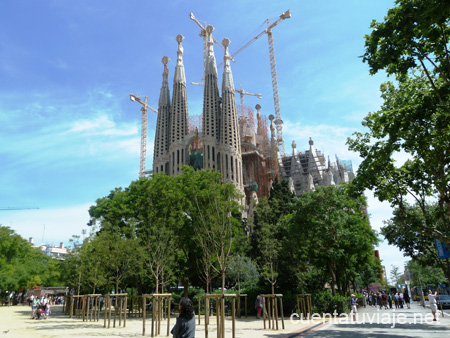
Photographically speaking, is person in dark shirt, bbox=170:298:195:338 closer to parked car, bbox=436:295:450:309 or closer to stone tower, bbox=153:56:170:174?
parked car, bbox=436:295:450:309

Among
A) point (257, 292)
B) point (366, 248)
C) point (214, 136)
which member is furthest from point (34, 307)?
point (214, 136)

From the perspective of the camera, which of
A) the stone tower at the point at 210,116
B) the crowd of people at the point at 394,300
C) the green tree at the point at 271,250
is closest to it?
the green tree at the point at 271,250

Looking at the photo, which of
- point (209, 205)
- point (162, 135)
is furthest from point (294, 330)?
point (162, 135)

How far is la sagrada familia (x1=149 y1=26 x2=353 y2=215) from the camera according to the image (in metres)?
69.4

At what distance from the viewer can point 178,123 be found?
74.1 meters

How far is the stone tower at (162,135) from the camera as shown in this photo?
246 ft

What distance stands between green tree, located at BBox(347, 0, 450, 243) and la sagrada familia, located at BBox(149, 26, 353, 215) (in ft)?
164

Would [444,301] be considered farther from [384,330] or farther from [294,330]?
[294,330]

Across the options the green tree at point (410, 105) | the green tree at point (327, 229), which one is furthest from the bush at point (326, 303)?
the green tree at point (410, 105)

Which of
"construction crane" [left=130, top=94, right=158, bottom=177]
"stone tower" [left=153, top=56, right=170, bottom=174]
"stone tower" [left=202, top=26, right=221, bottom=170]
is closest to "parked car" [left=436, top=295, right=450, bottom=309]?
"stone tower" [left=202, top=26, right=221, bottom=170]

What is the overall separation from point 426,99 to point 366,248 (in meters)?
15.2

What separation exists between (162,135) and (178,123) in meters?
5.50

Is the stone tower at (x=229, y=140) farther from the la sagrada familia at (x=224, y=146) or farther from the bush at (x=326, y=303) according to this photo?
the bush at (x=326, y=303)

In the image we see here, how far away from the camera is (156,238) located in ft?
57.2
